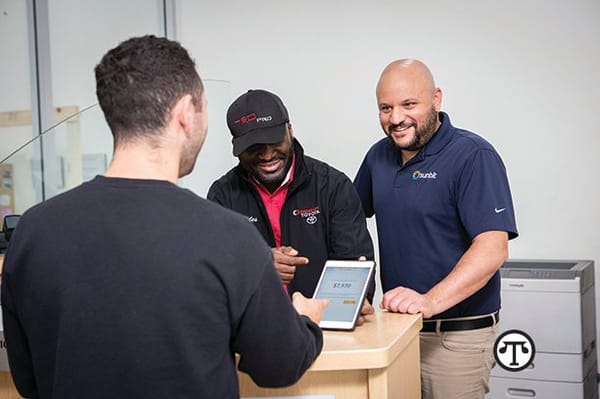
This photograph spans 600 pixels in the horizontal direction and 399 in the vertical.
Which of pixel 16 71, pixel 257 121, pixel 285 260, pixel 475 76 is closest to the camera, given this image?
pixel 285 260

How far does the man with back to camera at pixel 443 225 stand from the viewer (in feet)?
6.01

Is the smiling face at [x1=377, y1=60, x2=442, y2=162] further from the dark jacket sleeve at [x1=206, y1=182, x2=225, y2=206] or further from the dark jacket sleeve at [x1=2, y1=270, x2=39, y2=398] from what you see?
the dark jacket sleeve at [x1=2, y1=270, x2=39, y2=398]

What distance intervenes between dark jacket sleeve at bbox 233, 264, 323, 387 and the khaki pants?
87 centimetres

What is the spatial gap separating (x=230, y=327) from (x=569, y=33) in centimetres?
276

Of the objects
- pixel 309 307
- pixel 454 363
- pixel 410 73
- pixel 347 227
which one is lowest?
pixel 454 363

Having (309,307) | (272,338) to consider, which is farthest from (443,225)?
(272,338)

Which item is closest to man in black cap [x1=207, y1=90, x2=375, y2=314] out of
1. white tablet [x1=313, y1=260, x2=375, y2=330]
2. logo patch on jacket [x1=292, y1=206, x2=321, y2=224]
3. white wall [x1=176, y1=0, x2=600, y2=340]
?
logo patch on jacket [x1=292, y1=206, x2=321, y2=224]

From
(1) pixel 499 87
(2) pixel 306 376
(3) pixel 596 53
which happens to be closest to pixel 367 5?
(1) pixel 499 87

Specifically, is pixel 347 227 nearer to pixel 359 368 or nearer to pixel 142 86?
pixel 359 368

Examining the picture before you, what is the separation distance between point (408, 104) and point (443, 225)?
13.5 inches

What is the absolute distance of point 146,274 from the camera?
3.18 ft

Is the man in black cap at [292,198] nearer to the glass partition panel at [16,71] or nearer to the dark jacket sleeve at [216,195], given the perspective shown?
the dark jacket sleeve at [216,195]

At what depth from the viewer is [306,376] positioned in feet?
4.37
